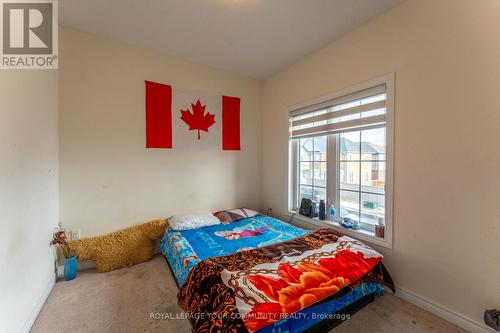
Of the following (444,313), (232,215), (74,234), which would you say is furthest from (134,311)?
(444,313)

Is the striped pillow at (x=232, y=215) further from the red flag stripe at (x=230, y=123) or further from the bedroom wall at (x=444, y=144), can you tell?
the bedroom wall at (x=444, y=144)

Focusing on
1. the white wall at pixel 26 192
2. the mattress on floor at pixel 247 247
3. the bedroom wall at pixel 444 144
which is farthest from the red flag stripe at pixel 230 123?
the white wall at pixel 26 192

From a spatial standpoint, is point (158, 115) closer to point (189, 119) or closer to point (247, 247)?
point (189, 119)

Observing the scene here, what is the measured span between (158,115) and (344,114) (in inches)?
91.1

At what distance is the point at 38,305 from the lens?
1.64m

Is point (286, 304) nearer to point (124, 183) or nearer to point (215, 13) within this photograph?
point (124, 183)

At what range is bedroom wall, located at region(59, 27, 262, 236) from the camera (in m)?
2.23

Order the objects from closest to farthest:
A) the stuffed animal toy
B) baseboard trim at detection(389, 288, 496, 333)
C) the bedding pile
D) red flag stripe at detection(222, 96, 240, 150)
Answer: the bedding pile
baseboard trim at detection(389, 288, 496, 333)
the stuffed animal toy
red flag stripe at detection(222, 96, 240, 150)

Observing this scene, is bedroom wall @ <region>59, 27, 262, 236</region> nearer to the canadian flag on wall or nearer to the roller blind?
the canadian flag on wall

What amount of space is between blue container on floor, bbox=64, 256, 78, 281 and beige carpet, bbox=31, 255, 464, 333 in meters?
0.06

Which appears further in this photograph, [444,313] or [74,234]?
[74,234]

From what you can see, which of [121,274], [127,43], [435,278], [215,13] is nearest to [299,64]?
[215,13]

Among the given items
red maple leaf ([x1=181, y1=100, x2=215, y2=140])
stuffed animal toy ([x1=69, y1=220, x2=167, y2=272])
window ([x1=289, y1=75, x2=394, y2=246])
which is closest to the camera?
window ([x1=289, y1=75, x2=394, y2=246])

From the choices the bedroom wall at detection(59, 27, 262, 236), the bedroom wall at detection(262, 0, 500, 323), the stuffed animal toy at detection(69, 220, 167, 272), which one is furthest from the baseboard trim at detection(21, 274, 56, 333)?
the bedroom wall at detection(262, 0, 500, 323)
